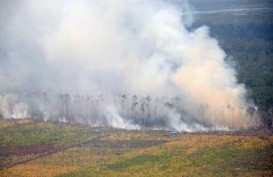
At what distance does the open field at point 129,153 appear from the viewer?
235 ft

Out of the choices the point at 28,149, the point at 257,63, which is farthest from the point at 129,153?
the point at 257,63

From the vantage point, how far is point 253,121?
10238cm

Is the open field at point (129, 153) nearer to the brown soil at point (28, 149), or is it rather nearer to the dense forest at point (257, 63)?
the brown soil at point (28, 149)

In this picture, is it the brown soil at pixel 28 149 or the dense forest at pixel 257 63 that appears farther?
the dense forest at pixel 257 63

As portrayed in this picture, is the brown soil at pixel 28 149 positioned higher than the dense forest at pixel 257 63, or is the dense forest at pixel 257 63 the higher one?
the dense forest at pixel 257 63

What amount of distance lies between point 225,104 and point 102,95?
111 feet

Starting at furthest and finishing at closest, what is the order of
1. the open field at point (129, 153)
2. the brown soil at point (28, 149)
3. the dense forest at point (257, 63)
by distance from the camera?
the dense forest at point (257, 63) < the brown soil at point (28, 149) < the open field at point (129, 153)

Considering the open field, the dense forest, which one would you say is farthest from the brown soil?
the dense forest

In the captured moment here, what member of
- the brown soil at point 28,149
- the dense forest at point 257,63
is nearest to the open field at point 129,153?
the brown soil at point 28,149

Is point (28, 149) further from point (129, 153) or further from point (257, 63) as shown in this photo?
point (257, 63)

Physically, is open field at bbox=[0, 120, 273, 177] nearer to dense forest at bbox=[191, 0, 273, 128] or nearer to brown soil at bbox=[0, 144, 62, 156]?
brown soil at bbox=[0, 144, 62, 156]

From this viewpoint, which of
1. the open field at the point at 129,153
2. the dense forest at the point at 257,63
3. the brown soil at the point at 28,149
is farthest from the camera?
the dense forest at the point at 257,63

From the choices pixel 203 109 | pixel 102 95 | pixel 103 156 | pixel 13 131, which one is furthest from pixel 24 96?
pixel 103 156

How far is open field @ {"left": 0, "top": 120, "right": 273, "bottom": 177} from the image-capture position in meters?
71.6
